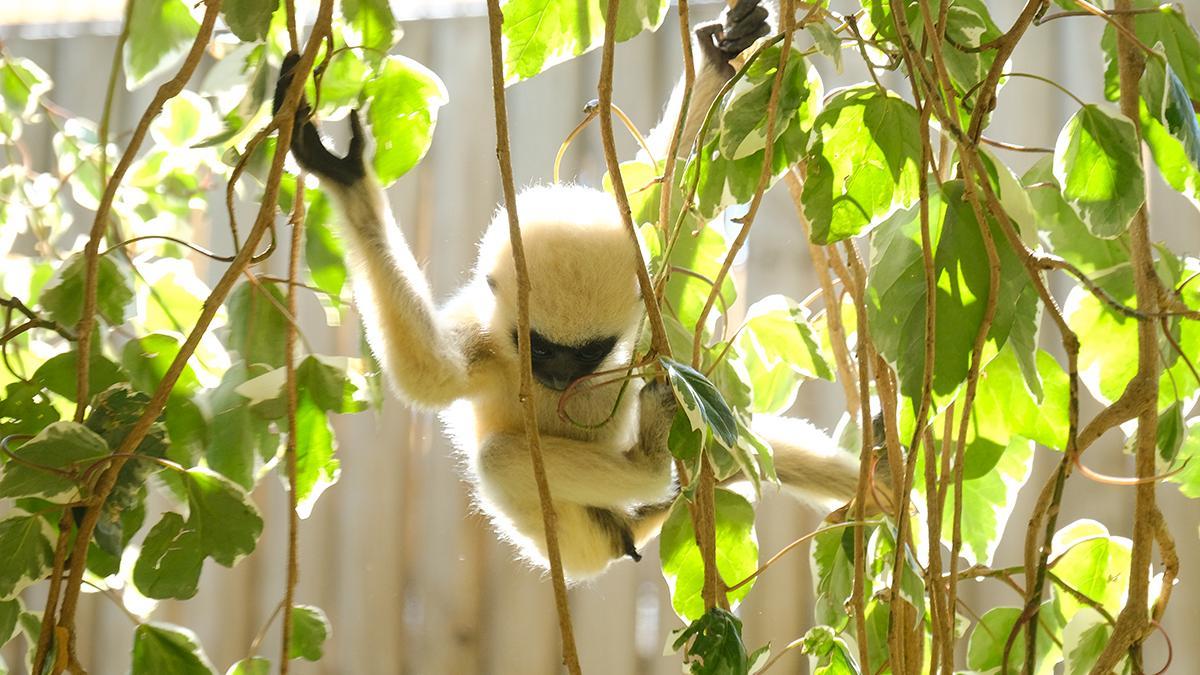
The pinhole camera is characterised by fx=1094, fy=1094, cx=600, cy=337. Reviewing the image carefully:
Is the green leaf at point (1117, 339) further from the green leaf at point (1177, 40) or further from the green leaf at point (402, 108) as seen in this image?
the green leaf at point (402, 108)

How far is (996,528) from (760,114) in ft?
1.85

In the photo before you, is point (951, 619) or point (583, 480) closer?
point (951, 619)

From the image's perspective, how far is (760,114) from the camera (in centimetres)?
92

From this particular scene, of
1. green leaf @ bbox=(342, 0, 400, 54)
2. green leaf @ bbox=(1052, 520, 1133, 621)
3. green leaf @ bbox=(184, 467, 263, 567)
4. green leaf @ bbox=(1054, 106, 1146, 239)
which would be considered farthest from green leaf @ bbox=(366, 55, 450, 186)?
green leaf @ bbox=(1052, 520, 1133, 621)

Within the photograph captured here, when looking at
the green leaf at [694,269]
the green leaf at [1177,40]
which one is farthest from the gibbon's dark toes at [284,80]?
the green leaf at [1177,40]

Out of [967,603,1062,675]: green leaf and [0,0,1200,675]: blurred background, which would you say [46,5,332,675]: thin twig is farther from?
[0,0,1200,675]: blurred background

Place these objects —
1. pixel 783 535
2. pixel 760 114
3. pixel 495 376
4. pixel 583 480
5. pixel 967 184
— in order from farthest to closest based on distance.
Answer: pixel 783 535, pixel 495 376, pixel 583 480, pixel 760 114, pixel 967 184

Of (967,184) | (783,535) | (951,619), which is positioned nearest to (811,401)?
(783,535)

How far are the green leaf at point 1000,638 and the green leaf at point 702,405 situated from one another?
0.55 m

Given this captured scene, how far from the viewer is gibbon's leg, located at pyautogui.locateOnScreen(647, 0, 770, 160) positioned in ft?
4.78

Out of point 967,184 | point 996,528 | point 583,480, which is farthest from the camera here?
point 583,480

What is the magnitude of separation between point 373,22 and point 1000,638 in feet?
2.93

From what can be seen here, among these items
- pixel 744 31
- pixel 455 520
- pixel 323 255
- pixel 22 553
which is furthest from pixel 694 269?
pixel 455 520

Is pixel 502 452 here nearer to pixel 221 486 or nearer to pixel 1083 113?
pixel 221 486
